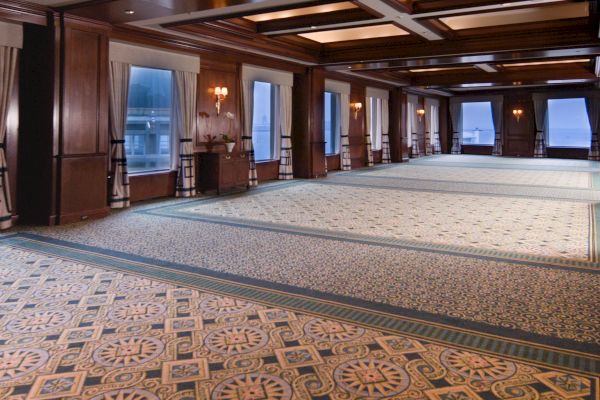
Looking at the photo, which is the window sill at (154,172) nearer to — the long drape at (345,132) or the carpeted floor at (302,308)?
the carpeted floor at (302,308)

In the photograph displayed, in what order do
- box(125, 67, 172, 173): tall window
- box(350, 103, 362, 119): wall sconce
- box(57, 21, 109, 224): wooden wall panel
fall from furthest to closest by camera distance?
box(350, 103, 362, 119): wall sconce
box(125, 67, 172, 173): tall window
box(57, 21, 109, 224): wooden wall panel

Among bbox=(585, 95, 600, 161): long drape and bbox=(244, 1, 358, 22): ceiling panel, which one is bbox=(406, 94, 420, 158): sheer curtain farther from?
bbox=(244, 1, 358, 22): ceiling panel

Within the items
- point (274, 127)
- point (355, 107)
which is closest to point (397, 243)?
point (274, 127)

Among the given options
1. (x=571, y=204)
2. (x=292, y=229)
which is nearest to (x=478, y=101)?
(x=571, y=204)

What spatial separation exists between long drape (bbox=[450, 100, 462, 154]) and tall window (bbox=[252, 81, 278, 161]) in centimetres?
1346

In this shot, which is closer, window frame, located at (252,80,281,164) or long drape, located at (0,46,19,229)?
long drape, located at (0,46,19,229)

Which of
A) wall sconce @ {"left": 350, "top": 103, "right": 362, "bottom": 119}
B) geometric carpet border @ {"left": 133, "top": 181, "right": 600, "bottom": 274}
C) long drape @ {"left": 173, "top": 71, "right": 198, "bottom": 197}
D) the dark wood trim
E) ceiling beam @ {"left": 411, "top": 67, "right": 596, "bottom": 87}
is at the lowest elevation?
geometric carpet border @ {"left": 133, "top": 181, "right": 600, "bottom": 274}

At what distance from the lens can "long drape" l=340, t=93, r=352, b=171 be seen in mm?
14598

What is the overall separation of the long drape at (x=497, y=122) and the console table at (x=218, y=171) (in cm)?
1567

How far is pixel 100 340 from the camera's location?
3.04m

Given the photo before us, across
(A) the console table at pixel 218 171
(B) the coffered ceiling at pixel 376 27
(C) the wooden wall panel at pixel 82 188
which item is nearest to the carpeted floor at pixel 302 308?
(C) the wooden wall panel at pixel 82 188

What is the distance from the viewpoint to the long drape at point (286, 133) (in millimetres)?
11984

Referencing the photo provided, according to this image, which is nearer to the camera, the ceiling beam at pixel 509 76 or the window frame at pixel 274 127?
the window frame at pixel 274 127

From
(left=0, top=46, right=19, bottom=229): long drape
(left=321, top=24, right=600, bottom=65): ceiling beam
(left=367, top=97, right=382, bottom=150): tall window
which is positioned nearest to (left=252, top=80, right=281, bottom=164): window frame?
(left=321, top=24, right=600, bottom=65): ceiling beam
